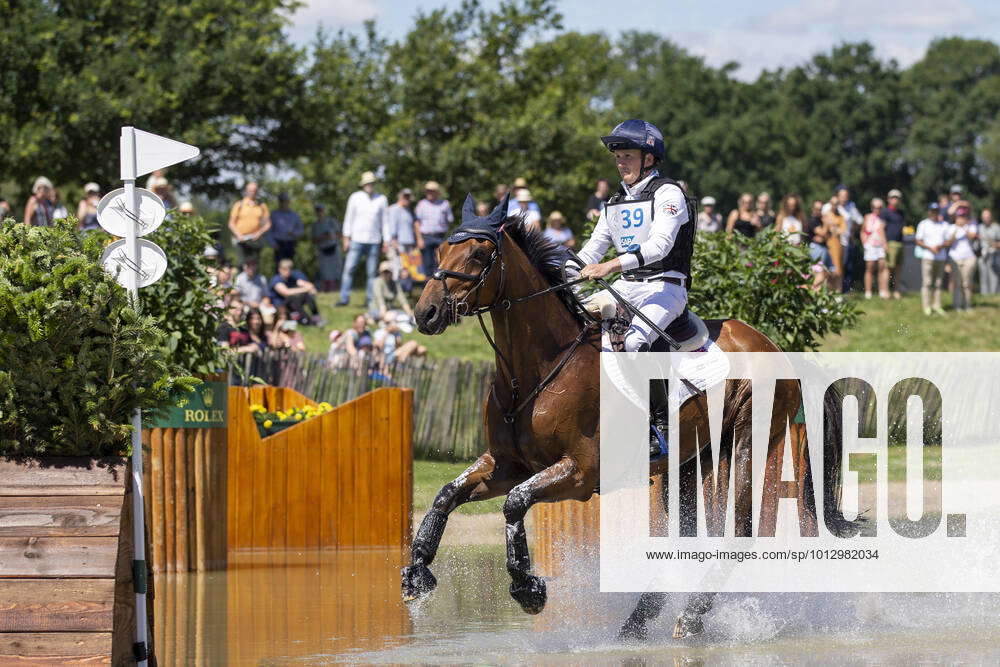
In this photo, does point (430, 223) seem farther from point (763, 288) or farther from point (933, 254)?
point (763, 288)

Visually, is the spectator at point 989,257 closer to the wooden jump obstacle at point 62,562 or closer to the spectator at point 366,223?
the spectator at point 366,223

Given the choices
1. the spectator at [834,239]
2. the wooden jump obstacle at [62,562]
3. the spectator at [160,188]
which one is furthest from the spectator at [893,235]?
the wooden jump obstacle at [62,562]

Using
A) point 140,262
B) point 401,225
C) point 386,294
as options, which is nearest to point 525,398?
point 140,262

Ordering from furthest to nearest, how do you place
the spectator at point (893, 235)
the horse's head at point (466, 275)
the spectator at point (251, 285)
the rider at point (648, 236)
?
the spectator at point (893, 235) < the spectator at point (251, 285) < the rider at point (648, 236) < the horse's head at point (466, 275)

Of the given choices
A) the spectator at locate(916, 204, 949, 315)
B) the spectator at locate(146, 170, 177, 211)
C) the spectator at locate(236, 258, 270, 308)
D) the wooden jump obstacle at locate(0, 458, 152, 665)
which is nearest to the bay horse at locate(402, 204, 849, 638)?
the wooden jump obstacle at locate(0, 458, 152, 665)

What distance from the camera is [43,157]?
28.0m

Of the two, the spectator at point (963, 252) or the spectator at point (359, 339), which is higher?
the spectator at point (963, 252)

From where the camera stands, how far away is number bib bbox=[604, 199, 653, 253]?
29.2 feet

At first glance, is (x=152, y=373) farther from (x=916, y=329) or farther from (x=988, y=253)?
(x=988, y=253)

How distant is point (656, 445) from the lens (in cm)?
906

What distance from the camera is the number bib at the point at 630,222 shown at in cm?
891

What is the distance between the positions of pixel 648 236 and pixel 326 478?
4.82 meters

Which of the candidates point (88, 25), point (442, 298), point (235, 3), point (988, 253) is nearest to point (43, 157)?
point (88, 25)

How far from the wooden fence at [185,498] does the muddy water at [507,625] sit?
8.5 inches
